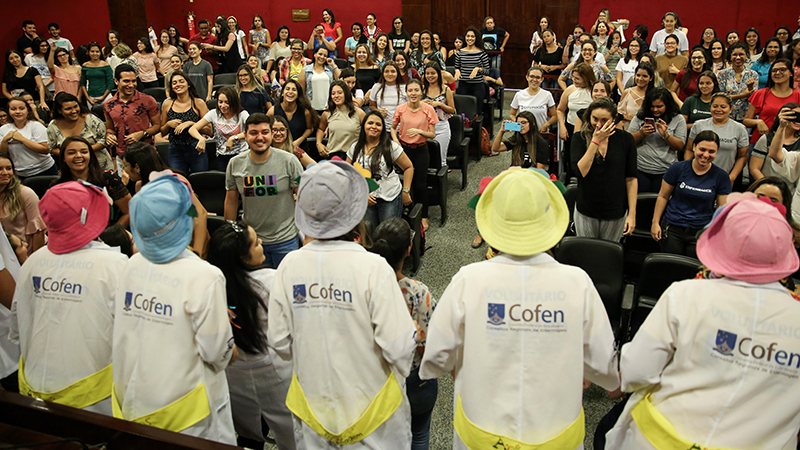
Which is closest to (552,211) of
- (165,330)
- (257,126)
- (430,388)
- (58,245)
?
(430,388)

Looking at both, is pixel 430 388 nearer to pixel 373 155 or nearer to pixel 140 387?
pixel 140 387

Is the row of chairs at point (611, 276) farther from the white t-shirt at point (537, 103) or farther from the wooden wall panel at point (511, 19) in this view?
the wooden wall panel at point (511, 19)

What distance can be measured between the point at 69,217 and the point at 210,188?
2.68 m

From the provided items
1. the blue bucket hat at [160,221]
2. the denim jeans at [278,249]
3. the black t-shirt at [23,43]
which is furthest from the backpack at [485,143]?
the black t-shirt at [23,43]

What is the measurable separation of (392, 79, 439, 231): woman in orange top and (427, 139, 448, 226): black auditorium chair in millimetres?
115

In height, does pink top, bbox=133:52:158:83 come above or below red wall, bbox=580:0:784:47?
below

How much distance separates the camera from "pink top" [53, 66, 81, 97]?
7992mm

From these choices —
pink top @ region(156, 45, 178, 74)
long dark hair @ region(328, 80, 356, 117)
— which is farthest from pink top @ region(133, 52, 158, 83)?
long dark hair @ region(328, 80, 356, 117)

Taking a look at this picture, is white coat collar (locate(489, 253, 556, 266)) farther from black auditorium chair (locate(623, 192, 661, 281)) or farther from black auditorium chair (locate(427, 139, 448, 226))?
black auditorium chair (locate(427, 139, 448, 226))

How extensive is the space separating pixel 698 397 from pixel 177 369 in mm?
1728

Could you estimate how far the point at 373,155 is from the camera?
454cm

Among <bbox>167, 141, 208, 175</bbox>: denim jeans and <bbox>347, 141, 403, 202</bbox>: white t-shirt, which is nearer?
<bbox>347, 141, 403, 202</bbox>: white t-shirt

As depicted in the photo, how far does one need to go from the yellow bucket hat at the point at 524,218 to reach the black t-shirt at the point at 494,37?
8419 mm

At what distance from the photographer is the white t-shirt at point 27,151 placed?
5180 millimetres
